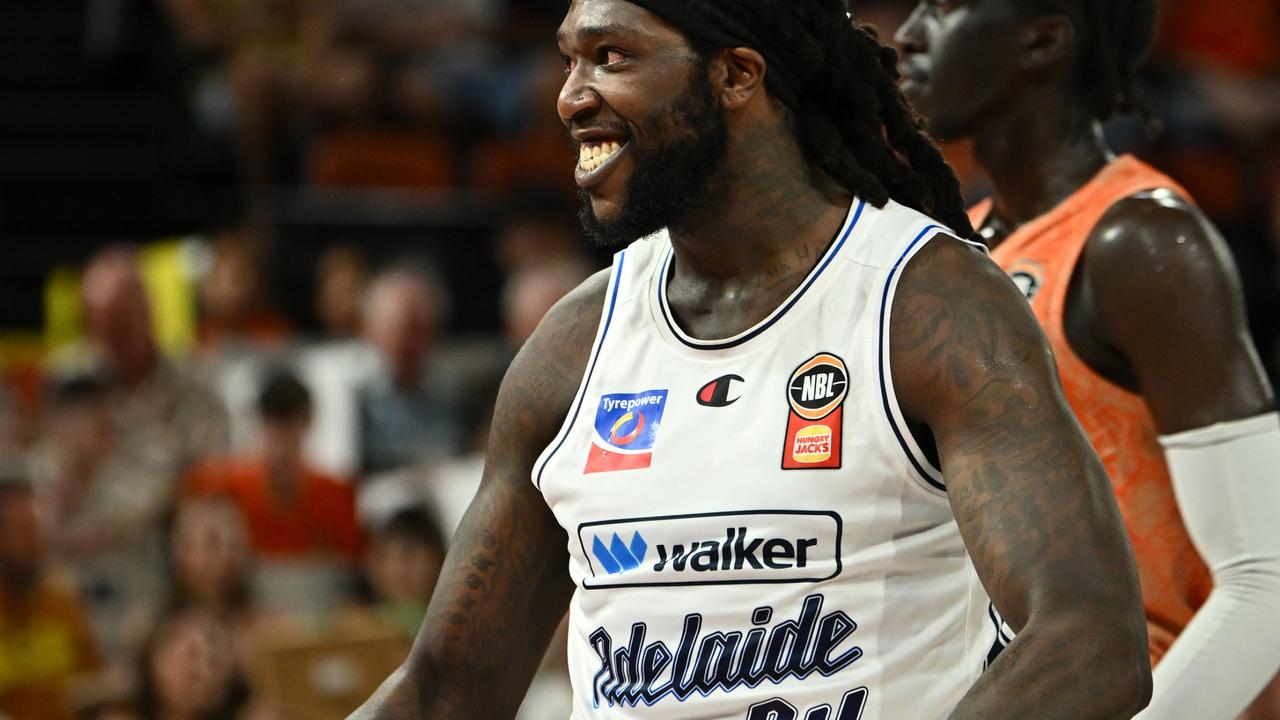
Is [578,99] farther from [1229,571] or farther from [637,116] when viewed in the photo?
[1229,571]

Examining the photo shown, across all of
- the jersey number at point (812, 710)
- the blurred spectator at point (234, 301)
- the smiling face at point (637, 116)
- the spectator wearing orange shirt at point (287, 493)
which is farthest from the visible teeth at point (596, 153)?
the blurred spectator at point (234, 301)

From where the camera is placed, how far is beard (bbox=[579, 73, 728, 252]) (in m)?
2.46

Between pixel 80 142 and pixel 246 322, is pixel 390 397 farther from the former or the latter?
pixel 80 142

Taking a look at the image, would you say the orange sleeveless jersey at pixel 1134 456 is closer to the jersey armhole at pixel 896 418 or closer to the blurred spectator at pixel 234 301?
the jersey armhole at pixel 896 418

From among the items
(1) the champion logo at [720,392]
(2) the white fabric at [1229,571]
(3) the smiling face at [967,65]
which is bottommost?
(2) the white fabric at [1229,571]

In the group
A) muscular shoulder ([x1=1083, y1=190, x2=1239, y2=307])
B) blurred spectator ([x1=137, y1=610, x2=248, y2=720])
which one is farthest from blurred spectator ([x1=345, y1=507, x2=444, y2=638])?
muscular shoulder ([x1=1083, y1=190, x2=1239, y2=307])

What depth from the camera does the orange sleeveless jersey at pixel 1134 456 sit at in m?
2.90

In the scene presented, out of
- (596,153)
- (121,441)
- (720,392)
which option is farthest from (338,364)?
(720,392)

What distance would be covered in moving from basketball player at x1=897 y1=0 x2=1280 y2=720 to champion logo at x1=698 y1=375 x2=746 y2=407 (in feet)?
2.47

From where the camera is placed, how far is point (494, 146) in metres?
10.1

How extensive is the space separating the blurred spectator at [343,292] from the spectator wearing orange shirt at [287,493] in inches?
60.0

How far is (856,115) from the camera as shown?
8.66ft

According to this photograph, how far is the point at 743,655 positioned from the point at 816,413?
340 millimetres

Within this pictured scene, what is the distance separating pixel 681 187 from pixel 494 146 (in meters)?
7.75
